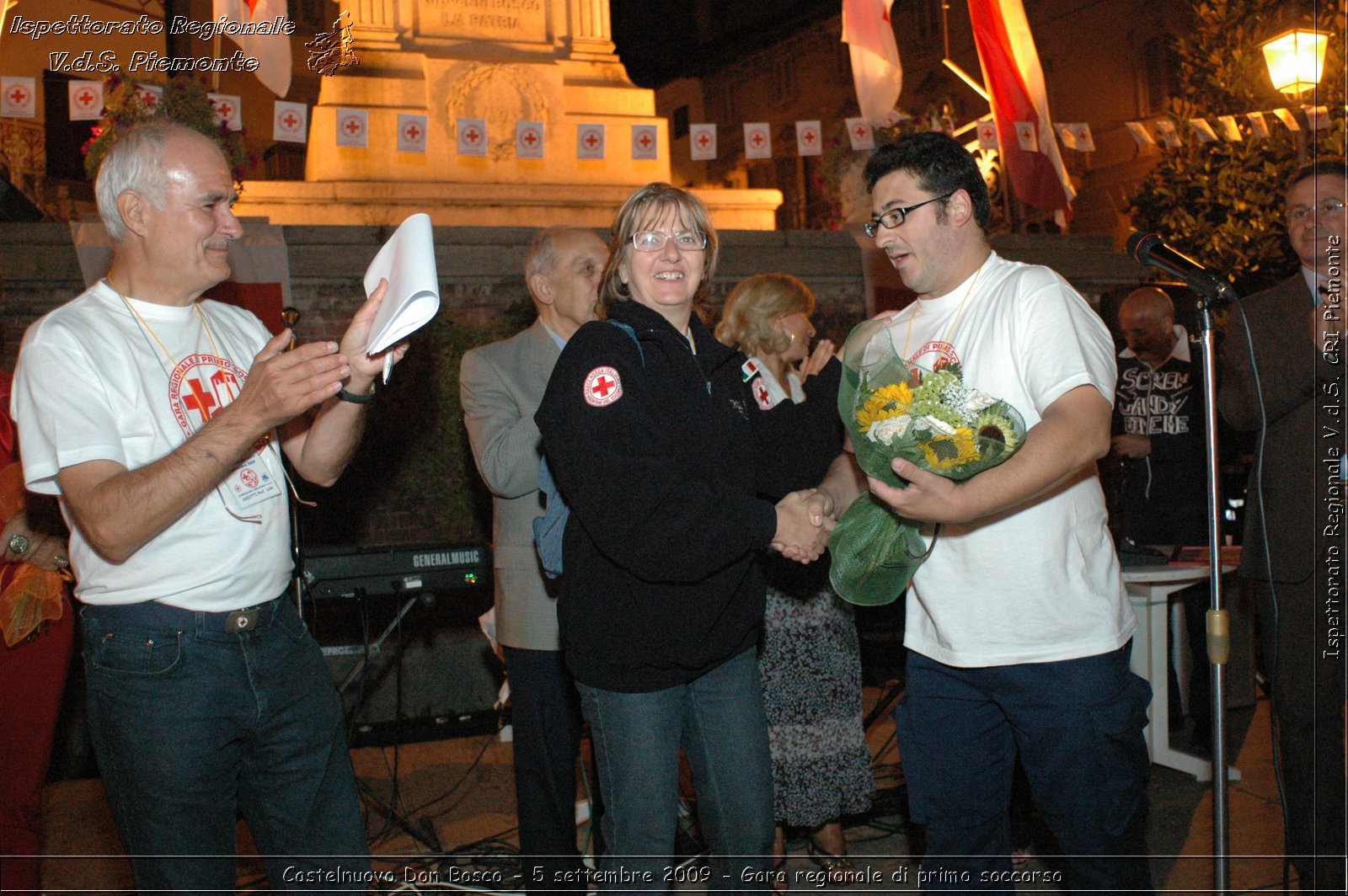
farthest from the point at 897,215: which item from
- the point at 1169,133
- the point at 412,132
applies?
the point at 412,132

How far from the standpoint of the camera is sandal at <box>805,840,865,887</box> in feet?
12.3

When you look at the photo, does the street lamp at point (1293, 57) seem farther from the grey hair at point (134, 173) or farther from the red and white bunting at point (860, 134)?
the grey hair at point (134, 173)

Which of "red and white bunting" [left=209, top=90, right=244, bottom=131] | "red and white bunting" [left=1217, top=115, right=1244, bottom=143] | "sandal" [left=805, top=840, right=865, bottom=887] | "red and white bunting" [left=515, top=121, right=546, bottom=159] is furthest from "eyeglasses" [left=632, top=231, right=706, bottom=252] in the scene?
"red and white bunting" [left=515, top=121, right=546, bottom=159]

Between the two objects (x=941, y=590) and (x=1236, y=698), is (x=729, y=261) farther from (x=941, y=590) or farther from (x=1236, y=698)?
(x=941, y=590)

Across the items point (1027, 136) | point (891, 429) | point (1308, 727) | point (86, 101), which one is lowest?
point (1308, 727)

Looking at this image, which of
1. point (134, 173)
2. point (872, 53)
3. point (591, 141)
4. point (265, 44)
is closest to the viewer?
point (134, 173)

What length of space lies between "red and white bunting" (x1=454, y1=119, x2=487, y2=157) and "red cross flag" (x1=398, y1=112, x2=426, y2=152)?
15.0 inches

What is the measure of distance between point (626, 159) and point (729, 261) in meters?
2.80

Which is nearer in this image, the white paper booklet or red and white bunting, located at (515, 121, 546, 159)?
the white paper booklet

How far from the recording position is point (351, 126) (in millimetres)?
9453

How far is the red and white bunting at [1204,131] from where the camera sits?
7984 millimetres

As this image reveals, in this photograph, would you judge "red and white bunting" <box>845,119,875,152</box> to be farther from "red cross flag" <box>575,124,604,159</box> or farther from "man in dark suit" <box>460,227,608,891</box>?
"man in dark suit" <box>460,227,608,891</box>

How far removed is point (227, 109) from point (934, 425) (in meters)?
6.80

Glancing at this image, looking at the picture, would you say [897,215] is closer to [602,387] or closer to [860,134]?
[602,387]
